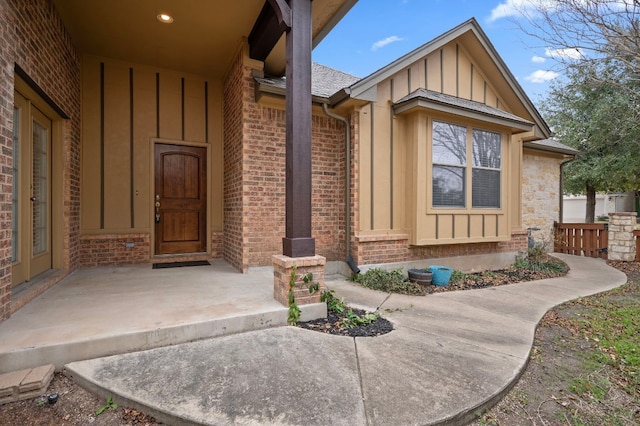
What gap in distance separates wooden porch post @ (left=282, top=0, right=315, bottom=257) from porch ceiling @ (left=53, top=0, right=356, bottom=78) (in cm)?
104

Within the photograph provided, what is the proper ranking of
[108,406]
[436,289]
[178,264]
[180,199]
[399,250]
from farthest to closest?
[180,199] < [399,250] < [178,264] < [436,289] < [108,406]

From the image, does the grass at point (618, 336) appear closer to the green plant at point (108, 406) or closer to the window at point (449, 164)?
the window at point (449, 164)

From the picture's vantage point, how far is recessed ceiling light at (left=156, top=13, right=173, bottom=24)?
4059 mm

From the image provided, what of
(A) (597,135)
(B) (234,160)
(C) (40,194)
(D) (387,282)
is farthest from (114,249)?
(A) (597,135)

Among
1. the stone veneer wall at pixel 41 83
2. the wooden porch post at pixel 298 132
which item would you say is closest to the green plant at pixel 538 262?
the wooden porch post at pixel 298 132

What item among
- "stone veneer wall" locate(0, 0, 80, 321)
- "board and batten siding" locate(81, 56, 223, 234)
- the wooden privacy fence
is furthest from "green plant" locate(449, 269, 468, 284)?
"stone veneer wall" locate(0, 0, 80, 321)

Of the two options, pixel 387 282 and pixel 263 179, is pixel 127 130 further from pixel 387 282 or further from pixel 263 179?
pixel 387 282

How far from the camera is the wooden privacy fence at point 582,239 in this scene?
8.02m

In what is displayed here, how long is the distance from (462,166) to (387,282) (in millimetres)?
2663

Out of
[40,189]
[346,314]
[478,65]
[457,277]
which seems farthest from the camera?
[478,65]

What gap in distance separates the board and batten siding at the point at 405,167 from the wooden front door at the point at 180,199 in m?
2.93

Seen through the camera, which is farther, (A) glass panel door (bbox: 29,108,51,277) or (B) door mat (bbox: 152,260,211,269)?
(B) door mat (bbox: 152,260,211,269)

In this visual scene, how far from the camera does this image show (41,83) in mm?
3434

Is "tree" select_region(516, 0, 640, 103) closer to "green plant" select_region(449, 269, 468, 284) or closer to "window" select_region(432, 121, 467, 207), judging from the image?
"window" select_region(432, 121, 467, 207)
